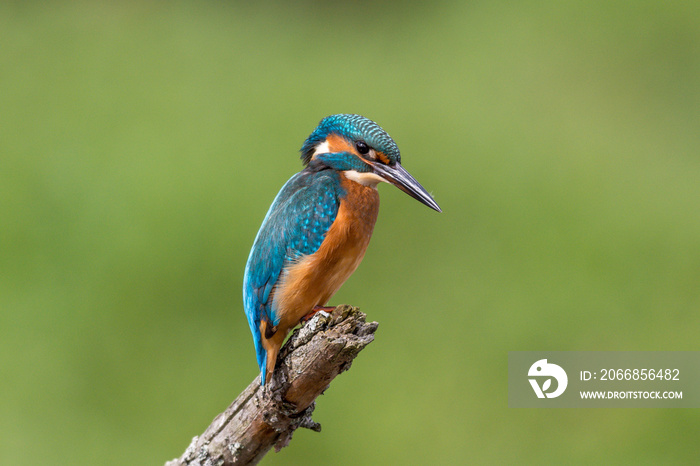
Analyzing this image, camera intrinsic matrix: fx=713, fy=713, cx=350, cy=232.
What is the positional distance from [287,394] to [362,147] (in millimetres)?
517

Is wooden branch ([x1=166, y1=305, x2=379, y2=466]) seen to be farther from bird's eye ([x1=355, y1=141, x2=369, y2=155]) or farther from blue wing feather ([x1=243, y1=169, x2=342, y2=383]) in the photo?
bird's eye ([x1=355, y1=141, x2=369, y2=155])

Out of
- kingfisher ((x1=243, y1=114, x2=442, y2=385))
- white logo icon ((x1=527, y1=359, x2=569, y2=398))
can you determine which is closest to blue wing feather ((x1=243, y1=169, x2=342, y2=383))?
kingfisher ((x1=243, y1=114, x2=442, y2=385))

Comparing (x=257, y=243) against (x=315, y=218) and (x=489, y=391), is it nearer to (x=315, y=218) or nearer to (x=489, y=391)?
(x=315, y=218)

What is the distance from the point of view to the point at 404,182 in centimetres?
140

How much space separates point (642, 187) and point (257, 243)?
10.8ft

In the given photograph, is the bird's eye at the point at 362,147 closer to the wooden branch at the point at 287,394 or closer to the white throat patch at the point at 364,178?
the white throat patch at the point at 364,178

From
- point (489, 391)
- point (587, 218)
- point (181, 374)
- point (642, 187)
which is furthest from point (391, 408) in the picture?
point (642, 187)

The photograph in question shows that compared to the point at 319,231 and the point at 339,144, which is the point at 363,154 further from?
the point at 319,231

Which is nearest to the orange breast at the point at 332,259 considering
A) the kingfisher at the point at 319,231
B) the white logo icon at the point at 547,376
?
the kingfisher at the point at 319,231

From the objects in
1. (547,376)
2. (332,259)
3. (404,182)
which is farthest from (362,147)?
(547,376)

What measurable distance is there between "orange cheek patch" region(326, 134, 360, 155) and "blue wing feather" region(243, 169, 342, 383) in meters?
0.05

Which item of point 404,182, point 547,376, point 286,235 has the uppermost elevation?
point 547,376

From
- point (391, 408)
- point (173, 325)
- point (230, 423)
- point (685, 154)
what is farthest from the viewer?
point (685, 154)

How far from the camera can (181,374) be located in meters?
3.18
